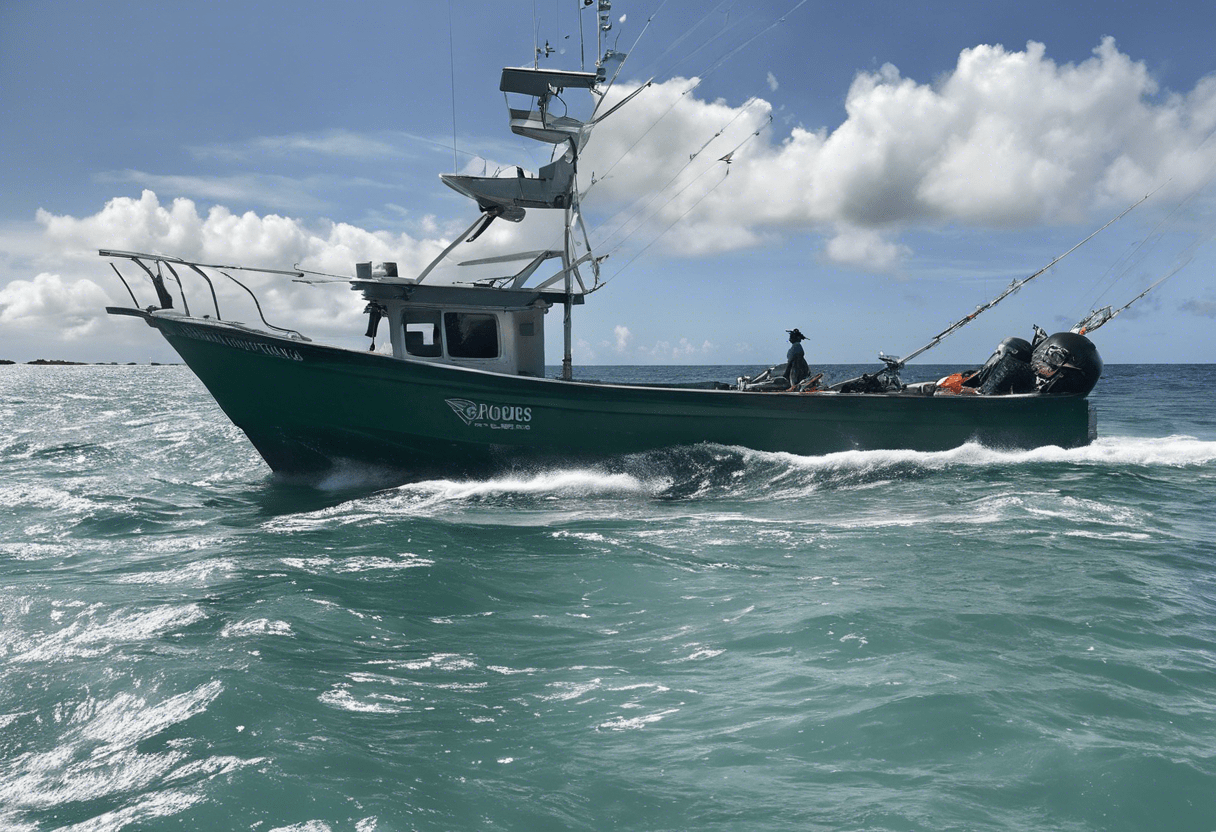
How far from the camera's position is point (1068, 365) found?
12828 millimetres

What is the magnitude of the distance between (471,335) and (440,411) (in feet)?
4.44

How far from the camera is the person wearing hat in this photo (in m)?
12.8

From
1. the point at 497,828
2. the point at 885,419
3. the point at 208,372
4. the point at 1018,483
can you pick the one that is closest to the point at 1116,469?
the point at 1018,483

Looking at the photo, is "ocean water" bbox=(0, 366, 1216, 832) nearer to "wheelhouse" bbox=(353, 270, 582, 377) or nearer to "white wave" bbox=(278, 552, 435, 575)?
"white wave" bbox=(278, 552, 435, 575)

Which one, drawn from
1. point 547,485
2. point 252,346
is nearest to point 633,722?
point 547,485

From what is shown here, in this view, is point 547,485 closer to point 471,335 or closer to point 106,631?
point 471,335

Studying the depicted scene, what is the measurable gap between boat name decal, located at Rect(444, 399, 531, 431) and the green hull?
1 cm

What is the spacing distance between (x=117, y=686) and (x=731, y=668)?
11.4ft

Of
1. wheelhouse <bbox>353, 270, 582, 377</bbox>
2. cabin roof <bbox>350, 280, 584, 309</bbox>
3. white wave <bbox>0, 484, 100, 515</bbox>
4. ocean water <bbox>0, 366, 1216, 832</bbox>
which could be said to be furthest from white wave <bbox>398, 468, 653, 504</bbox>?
white wave <bbox>0, 484, 100, 515</bbox>

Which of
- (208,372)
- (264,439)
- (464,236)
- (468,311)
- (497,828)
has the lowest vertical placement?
(497,828)

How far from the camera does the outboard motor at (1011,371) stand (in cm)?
1311

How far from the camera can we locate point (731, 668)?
14.5ft

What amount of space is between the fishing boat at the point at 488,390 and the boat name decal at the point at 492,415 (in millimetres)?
20

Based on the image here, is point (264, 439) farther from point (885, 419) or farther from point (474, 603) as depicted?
point (885, 419)
